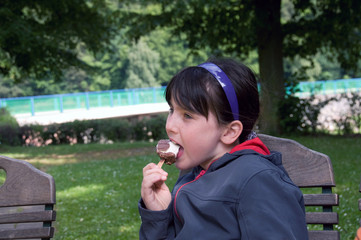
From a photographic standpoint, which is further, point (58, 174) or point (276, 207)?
point (58, 174)

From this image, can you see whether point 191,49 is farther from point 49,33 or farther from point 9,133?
point 9,133

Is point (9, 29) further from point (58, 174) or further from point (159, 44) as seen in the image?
point (159, 44)

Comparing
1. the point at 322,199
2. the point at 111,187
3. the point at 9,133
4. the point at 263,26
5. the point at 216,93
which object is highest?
the point at 216,93

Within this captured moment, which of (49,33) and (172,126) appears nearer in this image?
(172,126)

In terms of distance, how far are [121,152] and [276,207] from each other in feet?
35.6

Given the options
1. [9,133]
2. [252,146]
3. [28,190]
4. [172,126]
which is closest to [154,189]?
[172,126]

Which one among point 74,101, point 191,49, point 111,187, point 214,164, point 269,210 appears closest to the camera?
point 269,210

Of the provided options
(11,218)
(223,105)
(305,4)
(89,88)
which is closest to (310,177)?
(223,105)

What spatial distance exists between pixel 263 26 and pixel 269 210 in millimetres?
11421

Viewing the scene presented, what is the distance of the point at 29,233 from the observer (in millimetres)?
1912

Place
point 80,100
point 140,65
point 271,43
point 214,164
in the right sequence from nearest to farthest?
point 214,164, point 271,43, point 80,100, point 140,65

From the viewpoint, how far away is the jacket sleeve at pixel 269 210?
51.2 inches

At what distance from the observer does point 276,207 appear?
4.34 ft

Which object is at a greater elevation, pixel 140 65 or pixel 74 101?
pixel 74 101
